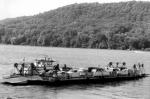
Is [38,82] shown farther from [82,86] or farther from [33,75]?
[82,86]

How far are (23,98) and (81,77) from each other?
20.4m

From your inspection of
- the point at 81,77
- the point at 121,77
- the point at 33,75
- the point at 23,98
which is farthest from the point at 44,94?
the point at 121,77

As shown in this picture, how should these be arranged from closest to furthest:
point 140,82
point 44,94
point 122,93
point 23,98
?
1. point 23,98
2. point 44,94
3. point 122,93
4. point 140,82

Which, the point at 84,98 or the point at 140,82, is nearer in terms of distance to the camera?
the point at 84,98

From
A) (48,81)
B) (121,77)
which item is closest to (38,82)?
(48,81)

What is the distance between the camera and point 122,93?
224ft

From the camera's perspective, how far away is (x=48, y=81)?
70.6 m

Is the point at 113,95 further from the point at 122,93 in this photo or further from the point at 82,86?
the point at 82,86

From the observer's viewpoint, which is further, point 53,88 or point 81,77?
point 81,77

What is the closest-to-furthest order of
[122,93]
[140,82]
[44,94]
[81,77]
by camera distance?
[44,94], [122,93], [81,77], [140,82]

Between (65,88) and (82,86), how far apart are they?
14.5ft

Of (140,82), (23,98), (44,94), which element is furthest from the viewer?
(140,82)

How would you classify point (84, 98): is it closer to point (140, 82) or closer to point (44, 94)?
point (44, 94)

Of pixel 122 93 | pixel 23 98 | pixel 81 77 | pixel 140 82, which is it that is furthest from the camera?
pixel 140 82
